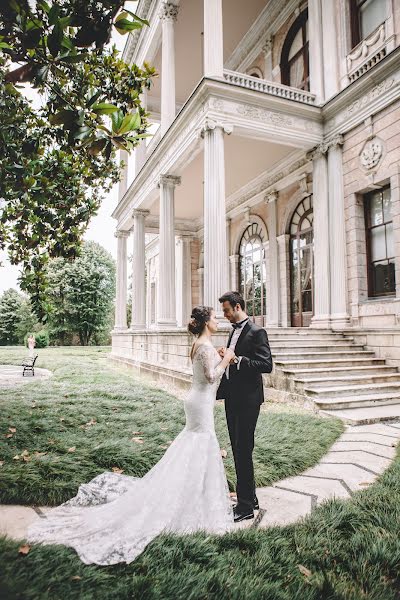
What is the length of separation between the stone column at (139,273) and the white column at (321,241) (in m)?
7.98

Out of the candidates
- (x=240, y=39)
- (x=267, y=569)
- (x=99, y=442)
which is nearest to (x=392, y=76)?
(x=240, y=39)

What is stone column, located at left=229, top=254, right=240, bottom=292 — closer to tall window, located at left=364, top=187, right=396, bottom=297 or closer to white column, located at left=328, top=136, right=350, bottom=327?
white column, located at left=328, top=136, right=350, bottom=327

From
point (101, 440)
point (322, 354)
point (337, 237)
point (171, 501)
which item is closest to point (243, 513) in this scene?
point (171, 501)

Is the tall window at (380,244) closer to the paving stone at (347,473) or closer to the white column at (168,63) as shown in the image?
the paving stone at (347,473)

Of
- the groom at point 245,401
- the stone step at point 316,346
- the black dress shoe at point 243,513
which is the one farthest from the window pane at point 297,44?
the black dress shoe at point 243,513

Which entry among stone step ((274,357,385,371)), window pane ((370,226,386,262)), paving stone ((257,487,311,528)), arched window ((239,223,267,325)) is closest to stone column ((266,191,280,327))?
arched window ((239,223,267,325))

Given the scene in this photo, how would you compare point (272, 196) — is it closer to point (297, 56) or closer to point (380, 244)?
point (297, 56)

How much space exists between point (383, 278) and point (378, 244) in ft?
3.10

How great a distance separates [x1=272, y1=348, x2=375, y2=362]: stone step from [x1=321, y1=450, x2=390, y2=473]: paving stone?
4076mm

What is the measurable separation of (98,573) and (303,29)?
637 inches

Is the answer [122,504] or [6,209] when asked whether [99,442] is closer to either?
[122,504]

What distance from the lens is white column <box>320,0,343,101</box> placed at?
38.8 ft

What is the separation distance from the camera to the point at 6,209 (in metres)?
4.81

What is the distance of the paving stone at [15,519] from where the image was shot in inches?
112
